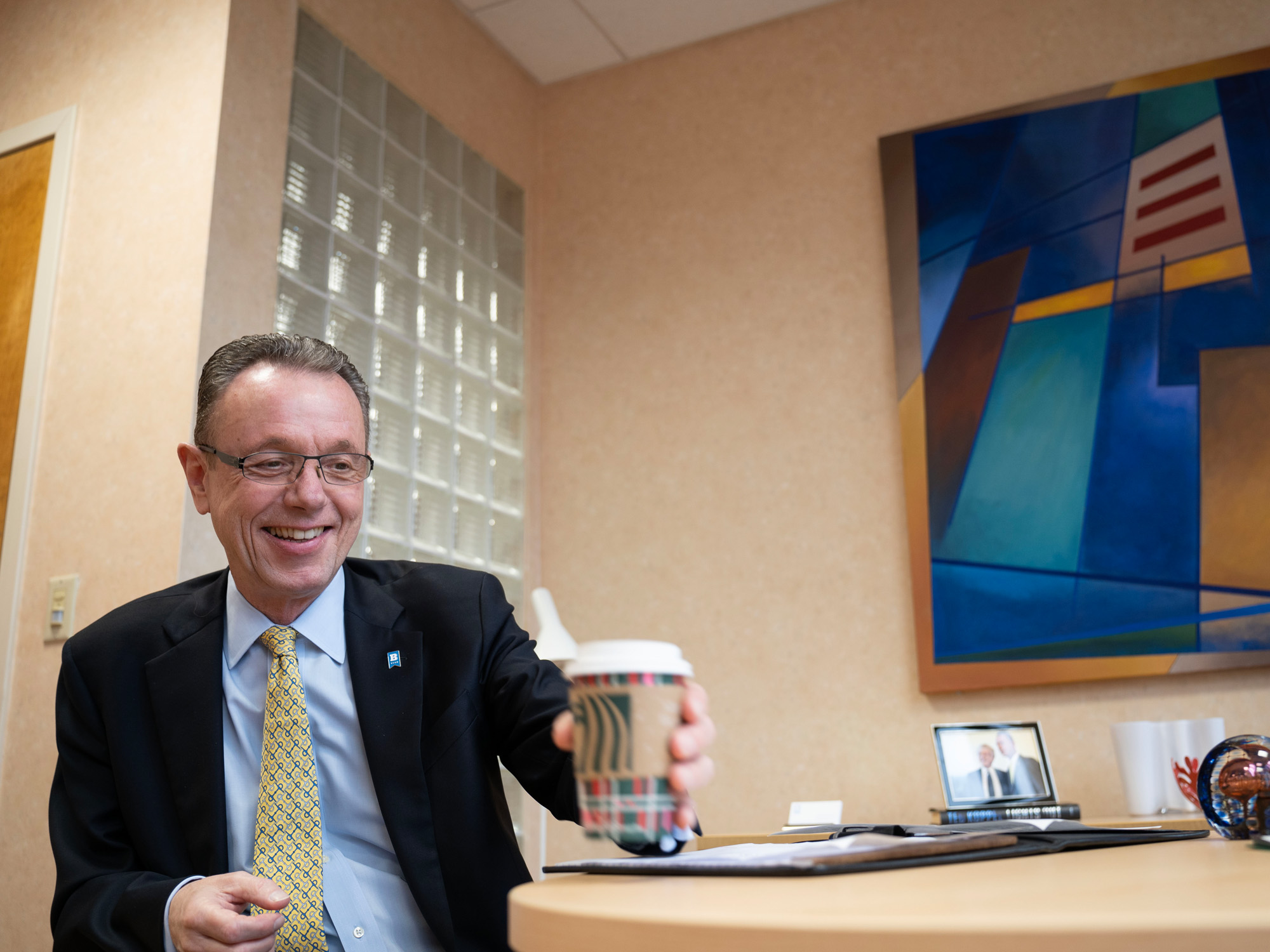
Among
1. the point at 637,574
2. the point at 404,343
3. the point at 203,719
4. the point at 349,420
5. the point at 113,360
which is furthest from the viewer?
the point at 637,574

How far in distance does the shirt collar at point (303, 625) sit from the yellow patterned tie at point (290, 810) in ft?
0.14

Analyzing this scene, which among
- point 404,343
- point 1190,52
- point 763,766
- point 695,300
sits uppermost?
point 1190,52

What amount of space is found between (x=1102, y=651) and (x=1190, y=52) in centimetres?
157

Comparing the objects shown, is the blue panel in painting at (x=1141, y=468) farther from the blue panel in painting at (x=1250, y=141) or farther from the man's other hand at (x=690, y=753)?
the man's other hand at (x=690, y=753)

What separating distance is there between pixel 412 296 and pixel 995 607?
68.5 inches

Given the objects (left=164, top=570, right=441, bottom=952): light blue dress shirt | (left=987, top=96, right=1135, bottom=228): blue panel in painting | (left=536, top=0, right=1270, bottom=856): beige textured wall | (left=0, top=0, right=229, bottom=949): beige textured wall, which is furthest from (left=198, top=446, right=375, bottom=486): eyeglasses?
(left=987, top=96, right=1135, bottom=228): blue panel in painting

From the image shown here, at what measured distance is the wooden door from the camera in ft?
7.88

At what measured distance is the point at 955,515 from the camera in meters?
2.63

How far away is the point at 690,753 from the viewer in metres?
0.70

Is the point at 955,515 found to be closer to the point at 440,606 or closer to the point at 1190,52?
the point at 1190,52

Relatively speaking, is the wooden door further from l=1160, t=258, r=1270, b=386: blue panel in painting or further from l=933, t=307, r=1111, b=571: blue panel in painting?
l=1160, t=258, r=1270, b=386: blue panel in painting

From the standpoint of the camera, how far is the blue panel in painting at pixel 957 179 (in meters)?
2.80

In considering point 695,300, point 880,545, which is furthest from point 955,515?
point 695,300

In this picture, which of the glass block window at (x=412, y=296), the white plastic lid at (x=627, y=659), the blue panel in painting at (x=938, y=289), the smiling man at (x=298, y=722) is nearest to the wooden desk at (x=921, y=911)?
the white plastic lid at (x=627, y=659)
